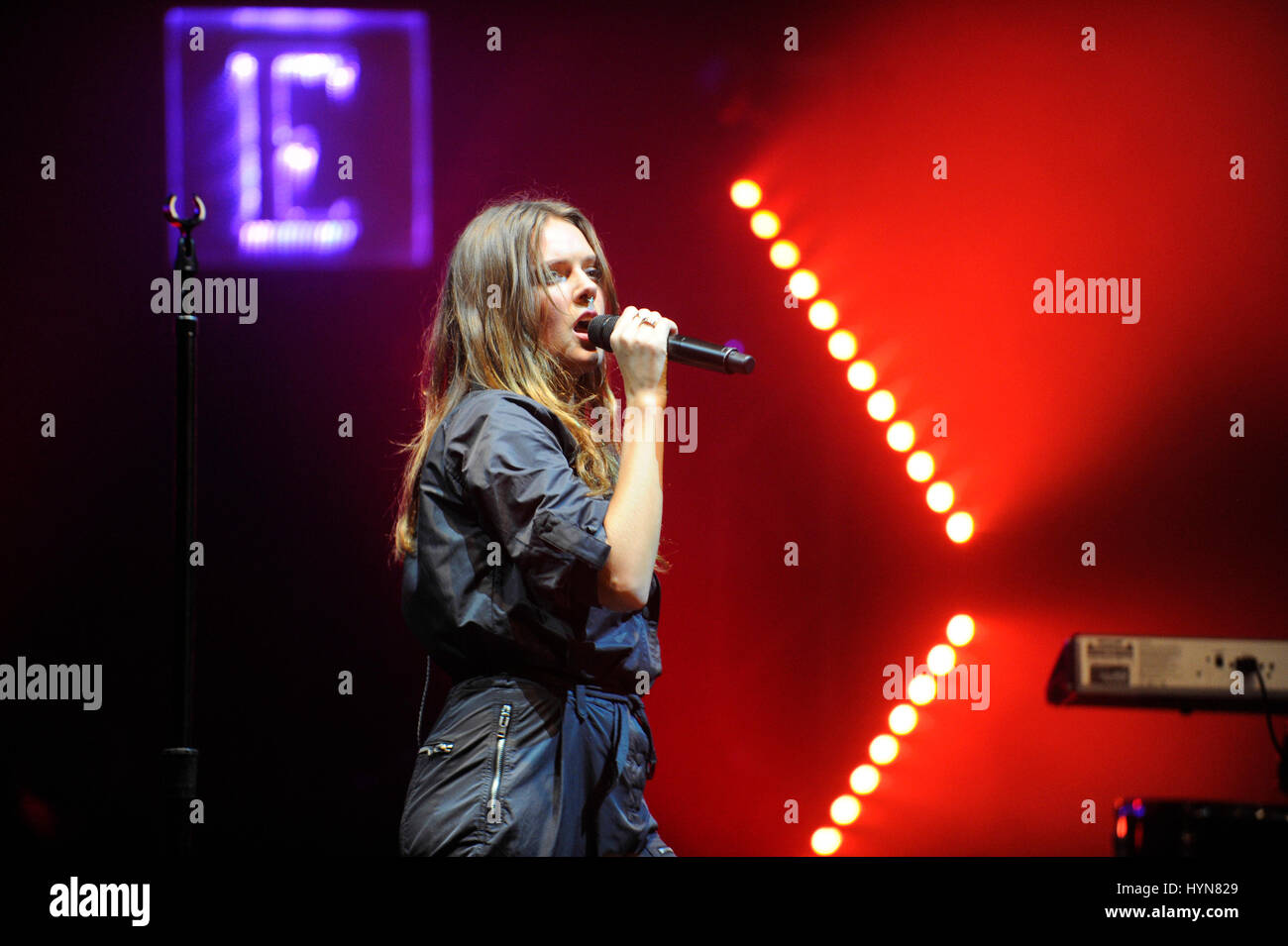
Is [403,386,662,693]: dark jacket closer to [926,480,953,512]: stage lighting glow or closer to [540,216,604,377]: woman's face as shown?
[540,216,604,377]: woman's face

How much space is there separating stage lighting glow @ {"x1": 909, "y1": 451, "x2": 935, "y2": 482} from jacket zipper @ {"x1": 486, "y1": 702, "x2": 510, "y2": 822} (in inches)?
55.8

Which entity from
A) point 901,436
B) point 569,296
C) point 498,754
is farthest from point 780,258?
point 498,754

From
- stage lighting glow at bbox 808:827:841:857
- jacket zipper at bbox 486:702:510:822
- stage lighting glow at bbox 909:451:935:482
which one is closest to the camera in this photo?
jacket zipper at bbox 486:702:510:822

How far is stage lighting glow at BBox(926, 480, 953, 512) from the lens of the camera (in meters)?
2.72

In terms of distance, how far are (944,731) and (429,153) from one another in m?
1.64

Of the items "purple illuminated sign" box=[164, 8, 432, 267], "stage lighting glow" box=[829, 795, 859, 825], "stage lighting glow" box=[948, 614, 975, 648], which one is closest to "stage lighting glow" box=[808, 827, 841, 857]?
"stage lighting glow" box=[829, 795, 859, 825]

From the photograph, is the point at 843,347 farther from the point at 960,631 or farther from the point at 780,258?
the point at 960,631

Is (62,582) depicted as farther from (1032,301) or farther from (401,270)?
(1032,301)

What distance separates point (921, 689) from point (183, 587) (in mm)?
1480

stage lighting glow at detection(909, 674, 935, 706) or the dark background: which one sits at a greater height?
the dark background

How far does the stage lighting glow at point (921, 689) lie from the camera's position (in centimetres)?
266

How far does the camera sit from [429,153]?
272 cm

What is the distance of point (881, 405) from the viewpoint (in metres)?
2.75
